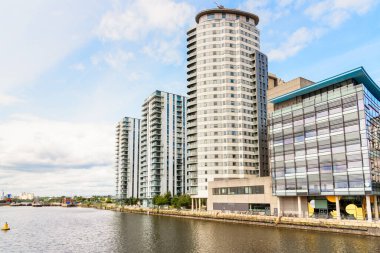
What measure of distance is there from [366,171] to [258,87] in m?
82.9

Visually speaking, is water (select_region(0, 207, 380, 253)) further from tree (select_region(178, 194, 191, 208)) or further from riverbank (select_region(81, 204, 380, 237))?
tree (select_region(178, 194, 191, 208))

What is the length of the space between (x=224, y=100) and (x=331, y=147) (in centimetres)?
6700

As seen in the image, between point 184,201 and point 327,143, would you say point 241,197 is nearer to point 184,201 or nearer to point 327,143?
point 327,143

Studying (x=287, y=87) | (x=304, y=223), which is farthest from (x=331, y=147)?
(x=287, y=87)

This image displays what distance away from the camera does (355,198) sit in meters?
83.9

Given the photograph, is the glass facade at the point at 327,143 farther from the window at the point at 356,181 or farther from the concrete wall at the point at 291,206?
the concrete wall at the point at 291,206

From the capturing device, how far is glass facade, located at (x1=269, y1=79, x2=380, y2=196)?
80812mm

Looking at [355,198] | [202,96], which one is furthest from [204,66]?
[355,198]

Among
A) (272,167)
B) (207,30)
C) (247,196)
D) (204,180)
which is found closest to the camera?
(272,167)

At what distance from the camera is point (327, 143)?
8781cm

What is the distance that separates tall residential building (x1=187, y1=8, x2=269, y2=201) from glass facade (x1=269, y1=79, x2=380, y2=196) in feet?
141

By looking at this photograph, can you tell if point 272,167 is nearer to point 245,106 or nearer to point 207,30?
point 245,106

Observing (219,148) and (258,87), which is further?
(258,87)

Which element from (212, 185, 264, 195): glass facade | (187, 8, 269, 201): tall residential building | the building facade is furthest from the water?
(187, 8, 269, 201): tall residential building
